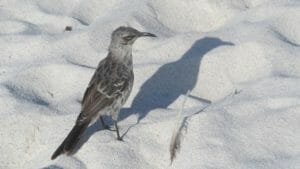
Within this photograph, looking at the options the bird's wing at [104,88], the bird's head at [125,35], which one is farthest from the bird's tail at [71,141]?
the bird's head at [125,35]

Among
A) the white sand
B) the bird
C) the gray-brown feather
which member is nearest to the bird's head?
the bird

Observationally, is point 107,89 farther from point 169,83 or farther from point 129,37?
point 169,83

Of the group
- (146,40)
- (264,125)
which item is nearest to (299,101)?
(264,125)

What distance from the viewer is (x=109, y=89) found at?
5.41 metres

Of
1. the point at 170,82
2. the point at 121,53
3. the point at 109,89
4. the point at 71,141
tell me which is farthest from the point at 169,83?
the point at 71,141

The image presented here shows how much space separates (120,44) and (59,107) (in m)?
0.76

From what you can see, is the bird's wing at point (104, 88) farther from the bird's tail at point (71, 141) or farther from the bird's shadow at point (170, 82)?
the bird's shadow at point (170, 82)

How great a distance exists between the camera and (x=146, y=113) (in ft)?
18.4

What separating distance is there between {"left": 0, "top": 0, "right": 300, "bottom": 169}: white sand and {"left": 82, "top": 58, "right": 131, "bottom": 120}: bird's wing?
0.23m

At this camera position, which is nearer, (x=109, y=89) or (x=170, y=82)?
(x=109, y=89)

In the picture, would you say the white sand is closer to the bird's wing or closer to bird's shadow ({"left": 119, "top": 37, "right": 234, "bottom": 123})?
bird's shadow ({"left": 119, "top": 37, "right": 234, "bottom": 123})

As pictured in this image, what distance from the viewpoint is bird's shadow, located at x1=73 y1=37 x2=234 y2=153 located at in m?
5.85

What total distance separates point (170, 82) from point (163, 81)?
7 cm

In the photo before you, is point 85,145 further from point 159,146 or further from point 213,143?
point 213,143
